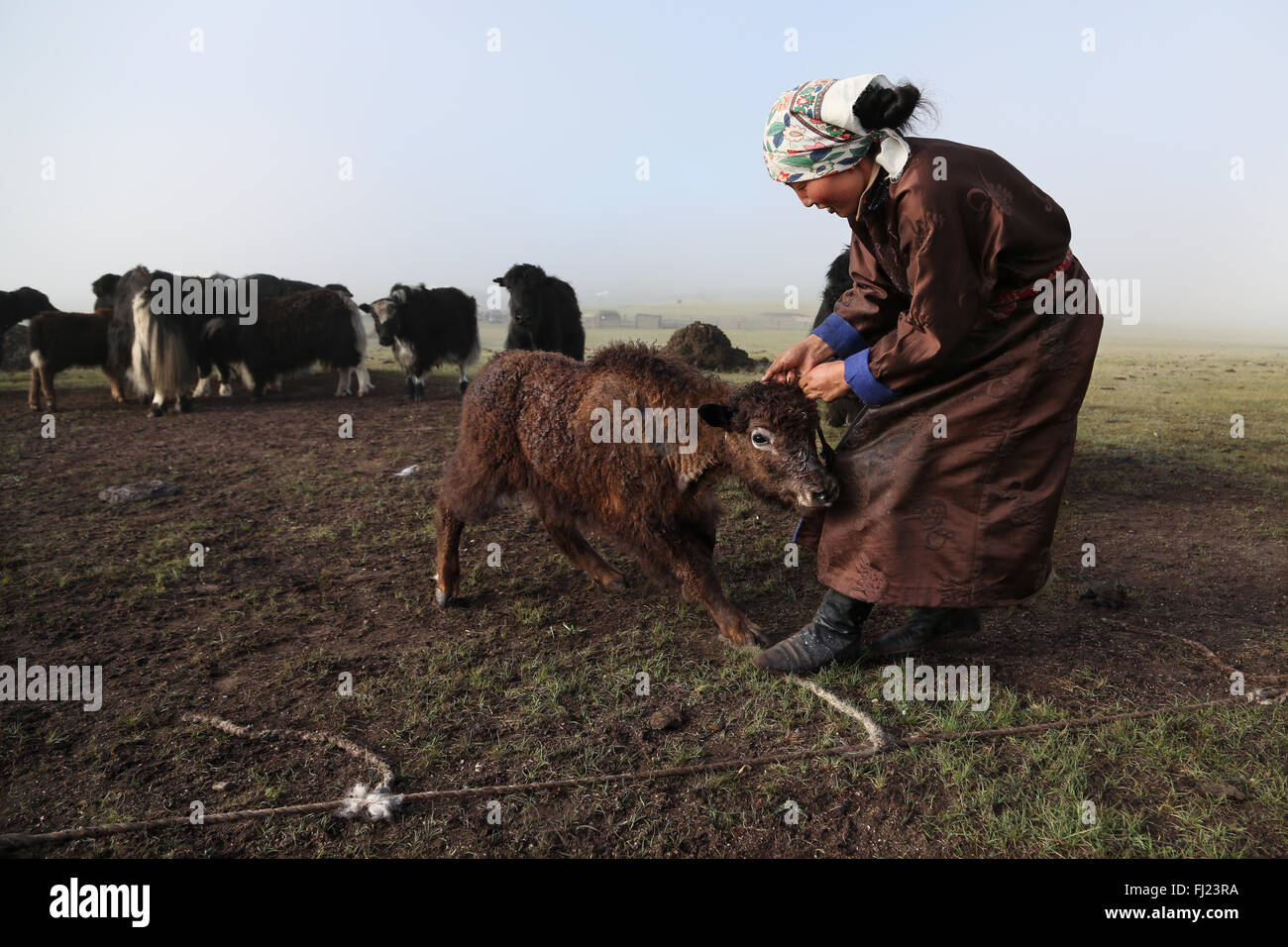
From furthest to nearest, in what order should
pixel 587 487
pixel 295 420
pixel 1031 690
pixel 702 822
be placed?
pixel 295 420, pixel 587 487, pixel 1031 690, pixel 702 822

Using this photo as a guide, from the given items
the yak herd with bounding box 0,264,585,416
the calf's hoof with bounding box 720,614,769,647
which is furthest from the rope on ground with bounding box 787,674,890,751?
the yak herd with bounding box 0,264,585,416

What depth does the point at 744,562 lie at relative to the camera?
489 cm

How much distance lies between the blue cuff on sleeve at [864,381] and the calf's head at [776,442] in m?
0.37

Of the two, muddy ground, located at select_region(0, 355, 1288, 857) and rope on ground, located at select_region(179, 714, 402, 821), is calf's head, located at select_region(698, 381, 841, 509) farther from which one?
rope on ground, located at select_region(179, 714, 402, 821)

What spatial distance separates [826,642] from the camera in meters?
3.29

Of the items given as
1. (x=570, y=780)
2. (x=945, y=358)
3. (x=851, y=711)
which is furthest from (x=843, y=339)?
(x=570, y=780)

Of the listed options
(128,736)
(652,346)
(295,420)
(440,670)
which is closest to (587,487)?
(652,346)

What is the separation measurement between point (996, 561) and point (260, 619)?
364 cm

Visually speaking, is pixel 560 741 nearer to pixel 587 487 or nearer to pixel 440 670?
pixel 440 670

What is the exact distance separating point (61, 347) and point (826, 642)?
11.9 meters

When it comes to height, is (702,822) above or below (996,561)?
below

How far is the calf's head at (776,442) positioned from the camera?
3176 mm

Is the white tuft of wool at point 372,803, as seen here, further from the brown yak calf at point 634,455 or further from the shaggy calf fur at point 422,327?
the shaggy calf fur at point 422,327
